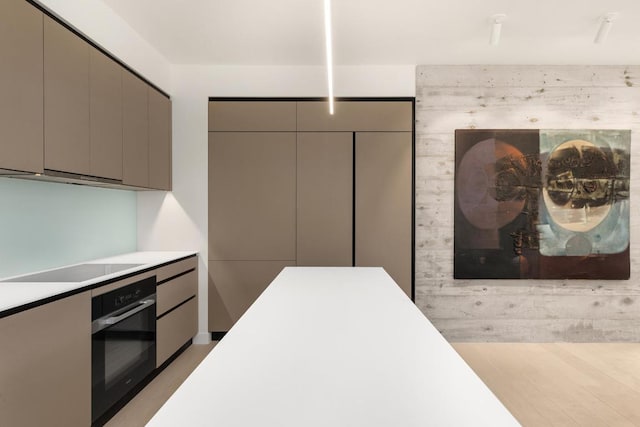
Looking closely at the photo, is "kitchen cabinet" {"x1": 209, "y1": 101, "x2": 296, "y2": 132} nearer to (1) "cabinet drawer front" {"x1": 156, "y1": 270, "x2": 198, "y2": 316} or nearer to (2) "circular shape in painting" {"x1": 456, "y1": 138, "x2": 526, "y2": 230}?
(1) "cabinet drawer front" {"x1": 156, "y1": 270, "x2": 198, "y2": 316}

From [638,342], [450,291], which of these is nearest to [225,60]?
[450,291]

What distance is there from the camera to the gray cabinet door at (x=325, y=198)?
380cm

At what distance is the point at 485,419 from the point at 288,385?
419 millimetres

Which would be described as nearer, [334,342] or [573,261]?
[334,342]

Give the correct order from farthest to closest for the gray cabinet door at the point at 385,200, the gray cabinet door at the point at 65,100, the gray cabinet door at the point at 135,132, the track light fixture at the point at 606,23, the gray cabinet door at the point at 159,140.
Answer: the gray cabinet door at the point at 385,200 → the gray cabinet door at the point at 159,140 → the gray cabinet door at the point at 135,132 → the track light fixture at the point at 606,23 → the gray cabinet door at the point at 65,100

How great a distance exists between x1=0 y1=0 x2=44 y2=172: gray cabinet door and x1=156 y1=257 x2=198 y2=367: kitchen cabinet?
1306 mm

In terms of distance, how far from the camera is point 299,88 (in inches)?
152

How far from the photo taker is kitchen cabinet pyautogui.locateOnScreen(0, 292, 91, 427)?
1.63 metres

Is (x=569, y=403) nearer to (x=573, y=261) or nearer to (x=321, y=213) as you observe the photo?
(x=573, y=261)

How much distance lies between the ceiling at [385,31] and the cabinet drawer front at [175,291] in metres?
2.12

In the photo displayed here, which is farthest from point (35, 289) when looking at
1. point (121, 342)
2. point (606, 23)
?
point (606, 23)

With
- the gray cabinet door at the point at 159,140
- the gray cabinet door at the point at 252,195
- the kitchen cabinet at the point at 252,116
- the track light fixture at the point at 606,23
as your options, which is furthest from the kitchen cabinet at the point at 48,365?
the track light fixture at the point at 606,23

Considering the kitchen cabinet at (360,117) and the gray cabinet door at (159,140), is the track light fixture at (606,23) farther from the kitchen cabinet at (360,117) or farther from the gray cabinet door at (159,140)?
the gray cabinet door at (159,140)

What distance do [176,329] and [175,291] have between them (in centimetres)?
34
